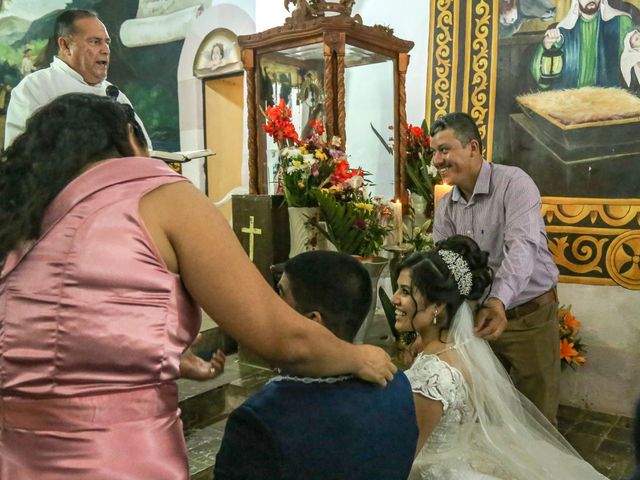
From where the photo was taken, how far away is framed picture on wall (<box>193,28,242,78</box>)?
6.53 metres

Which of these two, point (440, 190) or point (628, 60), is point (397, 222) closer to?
point (440, 190)

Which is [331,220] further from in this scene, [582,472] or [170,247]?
[170,247]

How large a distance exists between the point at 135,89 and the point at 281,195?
362cm

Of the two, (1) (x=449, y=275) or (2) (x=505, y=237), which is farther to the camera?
(2) (x=505, y=237)

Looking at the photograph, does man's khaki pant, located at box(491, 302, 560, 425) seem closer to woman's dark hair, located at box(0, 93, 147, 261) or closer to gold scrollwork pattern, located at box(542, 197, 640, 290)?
gold scrollwork pattern, located at box(542, 197, 640, 290)

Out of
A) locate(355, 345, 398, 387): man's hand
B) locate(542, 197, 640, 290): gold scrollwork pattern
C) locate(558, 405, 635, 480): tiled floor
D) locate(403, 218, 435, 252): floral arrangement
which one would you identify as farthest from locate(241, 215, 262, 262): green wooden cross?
locate(355, 345, 398, 387): man's hand

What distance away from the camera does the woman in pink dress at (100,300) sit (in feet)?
3.70

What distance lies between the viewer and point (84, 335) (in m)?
1.12

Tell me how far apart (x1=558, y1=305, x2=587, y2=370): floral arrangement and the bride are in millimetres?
1819

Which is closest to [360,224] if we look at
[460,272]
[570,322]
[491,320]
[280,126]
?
[280,126]

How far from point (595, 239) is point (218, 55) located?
444 centimetres

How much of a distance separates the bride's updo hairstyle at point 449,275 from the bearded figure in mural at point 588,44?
238 centimetres

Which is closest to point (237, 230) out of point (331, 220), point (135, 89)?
point (331, 220)

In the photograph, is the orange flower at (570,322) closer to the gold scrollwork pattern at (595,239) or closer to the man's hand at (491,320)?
the gold scrollwork pattern at (595,239)
